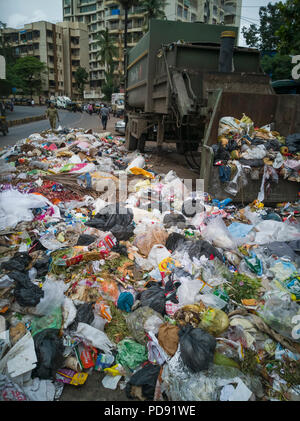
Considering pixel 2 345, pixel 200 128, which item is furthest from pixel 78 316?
pixel 200 128

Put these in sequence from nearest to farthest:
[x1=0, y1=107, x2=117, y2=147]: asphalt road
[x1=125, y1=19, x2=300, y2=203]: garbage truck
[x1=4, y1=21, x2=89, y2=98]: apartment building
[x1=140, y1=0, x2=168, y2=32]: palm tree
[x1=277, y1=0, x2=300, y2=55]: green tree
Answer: [x1=125, y1=19, x2=300, y2=203]: garbage truck → [x1=277, y1=0, x2=300, y2=55]: green tree → [x1=0, y1=107, x2=117, y2=147]: asphalt road → [x1=140, y1=0, x2=168, y2=32]: palm tree → [x1=4, y1=21, x2=89, y2=98]: apartment building

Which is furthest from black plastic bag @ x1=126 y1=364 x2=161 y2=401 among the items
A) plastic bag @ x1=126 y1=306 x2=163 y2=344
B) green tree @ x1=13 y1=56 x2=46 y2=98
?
green tree @ x1=13 y1=56 x2=46 y2=98

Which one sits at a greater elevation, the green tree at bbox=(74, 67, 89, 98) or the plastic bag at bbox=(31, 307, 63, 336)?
the green tree at bbox=(74, 67, 89, 98)

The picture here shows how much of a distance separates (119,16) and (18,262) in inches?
2219

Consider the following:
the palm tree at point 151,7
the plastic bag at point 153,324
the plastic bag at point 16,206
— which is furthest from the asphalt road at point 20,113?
the plastic bag at point 153,324

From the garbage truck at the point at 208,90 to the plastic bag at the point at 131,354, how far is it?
282 centimetres

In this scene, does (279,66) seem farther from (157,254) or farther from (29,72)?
(29,72)

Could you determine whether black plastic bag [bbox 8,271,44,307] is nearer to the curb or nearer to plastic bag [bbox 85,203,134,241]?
plastic bag [bbox 85,203,134,241]

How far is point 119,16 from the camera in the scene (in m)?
48.3

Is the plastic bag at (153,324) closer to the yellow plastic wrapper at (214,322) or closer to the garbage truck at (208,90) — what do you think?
the yellow plastic wrapper at (214,322)

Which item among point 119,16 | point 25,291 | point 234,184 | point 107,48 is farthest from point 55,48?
point 25,291

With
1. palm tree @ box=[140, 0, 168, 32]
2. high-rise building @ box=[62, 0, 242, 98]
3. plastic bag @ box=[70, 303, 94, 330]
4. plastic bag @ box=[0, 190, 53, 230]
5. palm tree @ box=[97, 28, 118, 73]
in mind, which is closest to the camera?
plastic bag @ box=[70, 303, 94, 330]

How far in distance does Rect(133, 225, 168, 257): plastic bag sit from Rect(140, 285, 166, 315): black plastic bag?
762mm

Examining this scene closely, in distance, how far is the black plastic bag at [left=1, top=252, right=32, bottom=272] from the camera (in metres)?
2.69
